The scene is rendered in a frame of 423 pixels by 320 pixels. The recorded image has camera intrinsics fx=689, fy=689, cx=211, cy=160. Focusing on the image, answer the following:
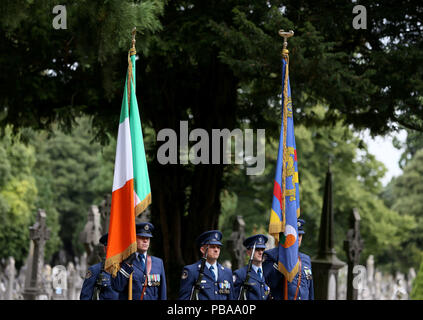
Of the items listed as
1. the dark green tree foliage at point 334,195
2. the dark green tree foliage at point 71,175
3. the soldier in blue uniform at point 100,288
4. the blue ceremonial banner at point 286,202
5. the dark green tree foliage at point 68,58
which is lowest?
the soldier in blue uniform at point 100,288

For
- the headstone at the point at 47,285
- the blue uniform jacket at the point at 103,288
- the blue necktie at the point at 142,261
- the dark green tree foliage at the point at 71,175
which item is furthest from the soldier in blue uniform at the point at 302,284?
the dark green tree foliage at the point at 71,175

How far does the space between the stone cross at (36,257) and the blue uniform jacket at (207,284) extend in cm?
1344

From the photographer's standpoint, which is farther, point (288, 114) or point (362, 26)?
point (362, 26)

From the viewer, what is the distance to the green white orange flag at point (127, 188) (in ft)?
21.9

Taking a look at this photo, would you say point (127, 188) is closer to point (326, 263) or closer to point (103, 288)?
point (103, 288)

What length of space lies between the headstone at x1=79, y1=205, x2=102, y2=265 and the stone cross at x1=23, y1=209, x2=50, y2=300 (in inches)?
149

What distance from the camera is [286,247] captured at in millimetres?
7086

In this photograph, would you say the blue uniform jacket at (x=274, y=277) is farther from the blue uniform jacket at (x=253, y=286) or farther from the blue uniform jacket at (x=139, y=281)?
the blue uniform jacket at (x=139, y=281)

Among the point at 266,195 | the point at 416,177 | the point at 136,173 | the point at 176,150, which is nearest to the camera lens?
the point at 136,173

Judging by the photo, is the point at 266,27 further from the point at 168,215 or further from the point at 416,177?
the point at 416,177

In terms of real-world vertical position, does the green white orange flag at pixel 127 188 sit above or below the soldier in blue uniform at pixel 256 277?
above

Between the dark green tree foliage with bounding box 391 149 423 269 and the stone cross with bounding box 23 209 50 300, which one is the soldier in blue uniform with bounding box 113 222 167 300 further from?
the dark green tree foliage with bounding box 391 149 423 269
